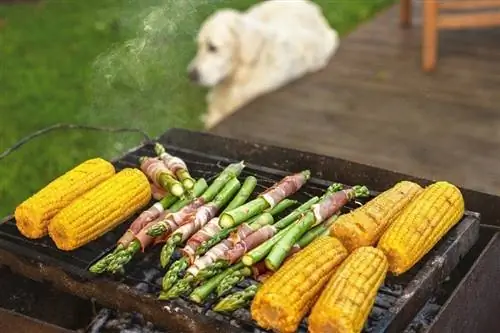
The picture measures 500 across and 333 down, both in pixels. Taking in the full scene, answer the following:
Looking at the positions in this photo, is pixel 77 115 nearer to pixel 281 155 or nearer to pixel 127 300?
pixel 281 155

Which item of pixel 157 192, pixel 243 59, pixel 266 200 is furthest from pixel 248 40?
pixel 266 200

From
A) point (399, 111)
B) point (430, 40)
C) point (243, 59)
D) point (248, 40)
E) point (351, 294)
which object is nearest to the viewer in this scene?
point (351, 294)

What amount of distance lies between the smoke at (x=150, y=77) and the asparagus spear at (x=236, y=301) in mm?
2499

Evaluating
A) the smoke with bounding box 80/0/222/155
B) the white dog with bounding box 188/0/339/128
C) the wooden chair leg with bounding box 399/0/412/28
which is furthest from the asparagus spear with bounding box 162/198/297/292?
the wooden chair leg with bounding box 399/0/412/28

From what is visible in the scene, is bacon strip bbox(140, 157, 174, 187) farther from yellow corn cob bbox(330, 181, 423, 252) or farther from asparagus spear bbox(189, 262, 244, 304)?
yellow corn cob bbox(330, 181, 423, 252)

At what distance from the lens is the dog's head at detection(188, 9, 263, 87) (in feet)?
20.8

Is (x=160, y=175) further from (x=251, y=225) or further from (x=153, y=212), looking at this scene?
(x=251, y=225)

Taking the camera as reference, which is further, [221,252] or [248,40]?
[248,40]

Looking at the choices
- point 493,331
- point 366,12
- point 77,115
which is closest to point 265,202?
point 493,331

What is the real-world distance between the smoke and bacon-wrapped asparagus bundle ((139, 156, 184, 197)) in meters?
1.65

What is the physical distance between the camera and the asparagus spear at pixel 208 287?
2.24 m

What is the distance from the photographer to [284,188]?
2.73 m

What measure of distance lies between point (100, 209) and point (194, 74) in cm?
395

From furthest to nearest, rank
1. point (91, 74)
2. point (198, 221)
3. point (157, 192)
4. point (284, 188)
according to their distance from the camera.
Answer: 1. point (91, 74)
2. point (157, 192)
3. point (284, 188)
4. point (198, 221)
